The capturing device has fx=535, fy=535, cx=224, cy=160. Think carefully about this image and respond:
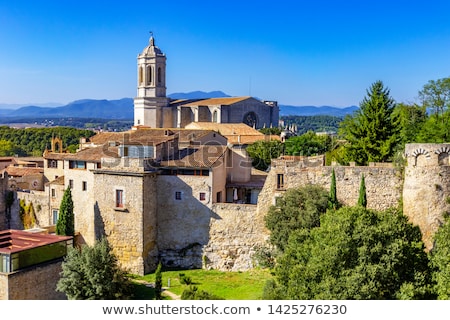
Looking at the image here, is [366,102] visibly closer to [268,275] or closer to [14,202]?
[268,275]

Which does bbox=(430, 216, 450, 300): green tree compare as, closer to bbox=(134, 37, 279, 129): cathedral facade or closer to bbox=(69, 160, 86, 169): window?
bbox=(69, 160, 86, 169): window

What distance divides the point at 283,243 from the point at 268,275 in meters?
→ 2.10

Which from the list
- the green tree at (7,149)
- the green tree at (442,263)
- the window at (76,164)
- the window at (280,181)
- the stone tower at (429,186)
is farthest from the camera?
the green tree at (7,149)

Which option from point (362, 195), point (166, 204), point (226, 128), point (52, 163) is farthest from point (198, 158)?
point (226, 128)

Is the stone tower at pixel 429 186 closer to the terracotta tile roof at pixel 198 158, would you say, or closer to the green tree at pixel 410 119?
the green tree at pixel 410 119

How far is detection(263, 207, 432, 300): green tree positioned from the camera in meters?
19.7

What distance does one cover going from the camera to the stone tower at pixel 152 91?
78.1 m

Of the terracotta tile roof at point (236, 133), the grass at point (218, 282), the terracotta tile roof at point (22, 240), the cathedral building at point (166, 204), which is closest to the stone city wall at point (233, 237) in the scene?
the cathedral building at point (166, 204)

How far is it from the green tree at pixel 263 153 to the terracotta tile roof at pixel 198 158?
43.5ft

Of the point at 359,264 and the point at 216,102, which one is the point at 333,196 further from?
the point at 216,102

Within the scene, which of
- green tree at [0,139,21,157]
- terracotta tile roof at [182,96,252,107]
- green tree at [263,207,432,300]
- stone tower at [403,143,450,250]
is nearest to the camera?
green tree at [263,207,432,300]

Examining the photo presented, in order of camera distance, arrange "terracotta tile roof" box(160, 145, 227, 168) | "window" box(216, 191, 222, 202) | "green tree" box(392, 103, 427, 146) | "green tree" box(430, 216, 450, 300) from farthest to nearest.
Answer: "green tree" box(392, 103, 427, 146), "window" box(216, 191, 222, 202), "terracotta tile roof" box(160, 145, 227, 168), "green tree" box(430, 216, 450, 300)

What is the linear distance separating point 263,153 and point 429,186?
926 inches

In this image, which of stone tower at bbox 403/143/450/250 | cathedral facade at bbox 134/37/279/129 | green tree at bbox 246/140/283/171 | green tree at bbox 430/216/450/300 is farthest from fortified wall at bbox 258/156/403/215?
cathedral facade at bbox 134/37/279/129
